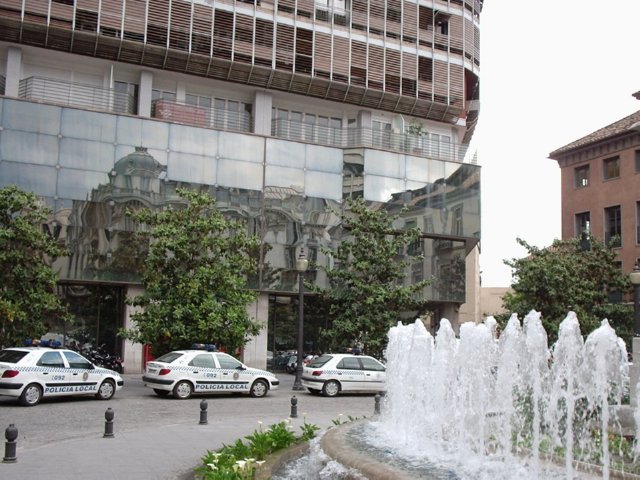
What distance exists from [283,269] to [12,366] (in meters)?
16.1

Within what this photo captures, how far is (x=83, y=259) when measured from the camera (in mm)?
29453

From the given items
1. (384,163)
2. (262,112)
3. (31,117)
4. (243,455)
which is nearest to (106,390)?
(243,455)

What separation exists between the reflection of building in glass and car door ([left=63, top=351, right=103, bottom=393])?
1082cm

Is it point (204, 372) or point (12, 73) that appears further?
point (12, 73)

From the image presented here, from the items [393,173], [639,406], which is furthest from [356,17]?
[639,406]

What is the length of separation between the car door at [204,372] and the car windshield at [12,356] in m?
4.67

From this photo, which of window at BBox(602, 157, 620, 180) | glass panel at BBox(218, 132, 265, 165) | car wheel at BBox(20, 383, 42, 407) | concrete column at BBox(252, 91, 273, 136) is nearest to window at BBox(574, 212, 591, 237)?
window at BBox(602, 157, 620, 180)

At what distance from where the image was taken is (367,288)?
1128 inches

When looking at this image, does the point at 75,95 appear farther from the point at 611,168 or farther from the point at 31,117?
the point at 611,168

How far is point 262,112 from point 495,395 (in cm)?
2457

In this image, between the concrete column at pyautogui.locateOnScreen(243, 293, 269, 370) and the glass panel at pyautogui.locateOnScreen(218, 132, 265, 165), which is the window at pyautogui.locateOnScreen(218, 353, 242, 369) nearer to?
the concrete column at pyautogui.locateOnScreen(243, 293, 269, 370)

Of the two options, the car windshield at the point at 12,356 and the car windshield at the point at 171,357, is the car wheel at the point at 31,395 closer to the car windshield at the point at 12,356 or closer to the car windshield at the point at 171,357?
the car windshield at the point at 12,356

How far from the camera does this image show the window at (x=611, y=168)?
142 feet

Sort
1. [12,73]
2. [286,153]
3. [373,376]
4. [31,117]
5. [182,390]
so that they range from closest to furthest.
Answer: [182,390] → [373,376] → [31,117] → [12,73] → [286,153]
